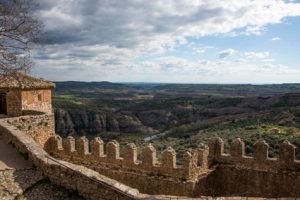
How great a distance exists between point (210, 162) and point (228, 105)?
52627 millimetres

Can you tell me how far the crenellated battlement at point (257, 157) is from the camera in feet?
36.2

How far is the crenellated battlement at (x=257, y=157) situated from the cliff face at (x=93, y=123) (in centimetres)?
4153

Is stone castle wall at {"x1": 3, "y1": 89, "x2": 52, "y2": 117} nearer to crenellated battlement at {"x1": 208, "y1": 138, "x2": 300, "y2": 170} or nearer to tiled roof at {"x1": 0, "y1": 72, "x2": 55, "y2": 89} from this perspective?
tiled roof at {"x1": 0, "y1": 72, "x2": 55, "y2": 89}

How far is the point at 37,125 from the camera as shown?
12.4 metres

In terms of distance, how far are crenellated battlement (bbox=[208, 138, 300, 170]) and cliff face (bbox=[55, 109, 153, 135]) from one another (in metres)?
41.5

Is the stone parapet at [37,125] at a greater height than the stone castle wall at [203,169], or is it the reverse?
the stone parapet at [37,125]

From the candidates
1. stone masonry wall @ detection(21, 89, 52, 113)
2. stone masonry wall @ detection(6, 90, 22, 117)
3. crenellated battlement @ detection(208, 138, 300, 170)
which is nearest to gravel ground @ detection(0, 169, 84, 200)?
crenellated battlement @ detection(208, 138, 300, 170)

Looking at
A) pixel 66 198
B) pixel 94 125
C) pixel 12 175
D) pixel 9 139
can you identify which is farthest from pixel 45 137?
pixel 94 125

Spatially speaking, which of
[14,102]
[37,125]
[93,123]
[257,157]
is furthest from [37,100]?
[93,123]

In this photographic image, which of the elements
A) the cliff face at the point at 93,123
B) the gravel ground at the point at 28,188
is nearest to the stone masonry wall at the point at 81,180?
the gravel ground at the point at 28,188

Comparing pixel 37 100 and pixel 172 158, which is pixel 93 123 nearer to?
pixel 37 100

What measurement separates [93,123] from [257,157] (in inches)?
1950

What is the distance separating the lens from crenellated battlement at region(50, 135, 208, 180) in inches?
432

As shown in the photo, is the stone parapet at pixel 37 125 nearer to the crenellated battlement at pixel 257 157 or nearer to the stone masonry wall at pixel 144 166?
the stone masonry wall at pixel 144 166
